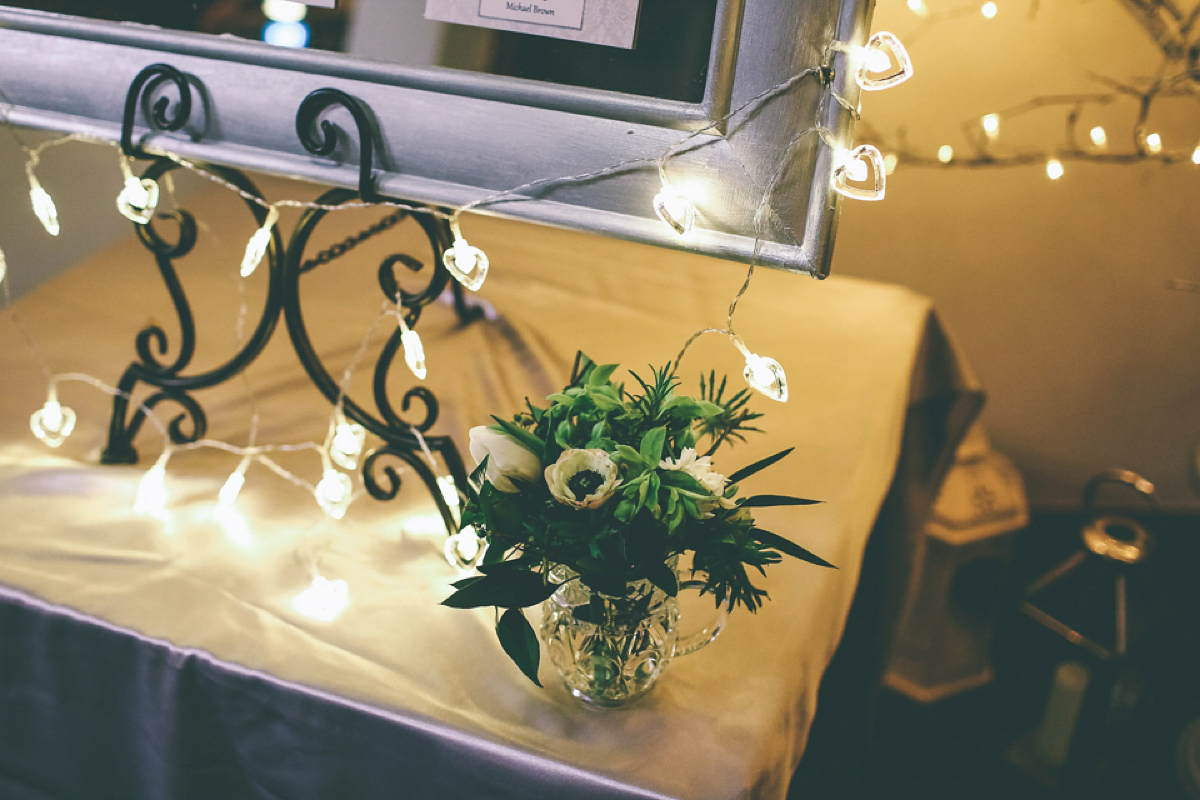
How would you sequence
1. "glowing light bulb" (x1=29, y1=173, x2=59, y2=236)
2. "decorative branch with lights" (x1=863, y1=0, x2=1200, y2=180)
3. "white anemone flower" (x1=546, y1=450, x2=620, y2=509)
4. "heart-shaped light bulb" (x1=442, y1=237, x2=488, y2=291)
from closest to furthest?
"white anemone flower" (x1=546, y1=450, x2=620, y2=509) < "heart-shaped light bulb" (x1=442, y1=237, x2=488, y2=291) < "glowing light bulb" (x1=29, y1=173, x2=59, y2=236) < "decorative branch with lights" (x1=863, y1=0, x2=1200, y2=180)

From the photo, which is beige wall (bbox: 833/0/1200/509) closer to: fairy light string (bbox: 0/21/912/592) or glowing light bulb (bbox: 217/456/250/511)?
fairy light string (bbox: 0/21/912/592)

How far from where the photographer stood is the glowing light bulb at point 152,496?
2.75 ft

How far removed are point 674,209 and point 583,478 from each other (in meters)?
0.21

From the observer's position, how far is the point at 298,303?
814mm

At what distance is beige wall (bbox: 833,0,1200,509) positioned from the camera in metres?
2.11

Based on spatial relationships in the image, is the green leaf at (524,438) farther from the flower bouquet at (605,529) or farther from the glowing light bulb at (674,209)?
the glowing light bulb at (674,209)

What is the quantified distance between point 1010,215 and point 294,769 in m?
2.23

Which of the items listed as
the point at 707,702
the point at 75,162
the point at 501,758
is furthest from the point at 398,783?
the point at 75,162

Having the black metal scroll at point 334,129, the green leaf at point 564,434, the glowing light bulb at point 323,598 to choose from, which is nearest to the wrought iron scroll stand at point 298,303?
the black metal scroll at point 334,129

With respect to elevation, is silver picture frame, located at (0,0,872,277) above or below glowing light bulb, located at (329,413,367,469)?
above

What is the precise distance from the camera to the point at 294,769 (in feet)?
2.21

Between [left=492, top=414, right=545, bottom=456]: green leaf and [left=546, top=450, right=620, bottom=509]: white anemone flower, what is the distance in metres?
0.04

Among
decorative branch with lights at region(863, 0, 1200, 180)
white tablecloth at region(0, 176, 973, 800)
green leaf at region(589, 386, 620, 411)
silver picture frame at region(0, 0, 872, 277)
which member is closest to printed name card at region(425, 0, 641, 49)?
silver picture frame at region(0, 0, 872, 277)

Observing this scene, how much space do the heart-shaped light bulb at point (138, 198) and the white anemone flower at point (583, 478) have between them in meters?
0.48
